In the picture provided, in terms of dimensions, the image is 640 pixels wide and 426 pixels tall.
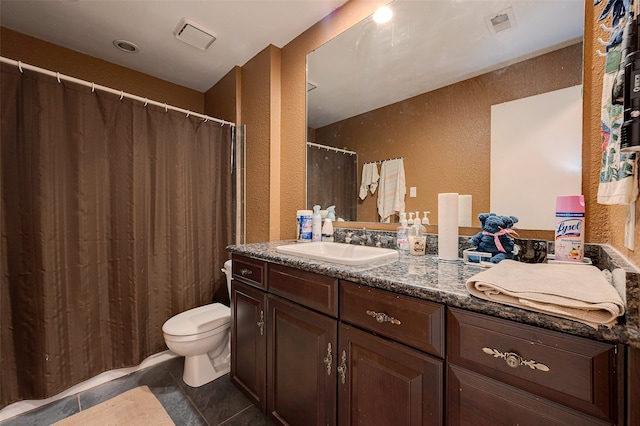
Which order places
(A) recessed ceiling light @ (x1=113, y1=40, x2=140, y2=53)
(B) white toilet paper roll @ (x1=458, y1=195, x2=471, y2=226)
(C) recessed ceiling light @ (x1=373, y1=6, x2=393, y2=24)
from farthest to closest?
(A) recessed ceiling light @ (x1=113, y1=40, x2=140, y2=53) < (C) recessed ceiling light @ (x1=373, y1=6, x2=393, y2=24) < (B) white toilet paper roll @ (x1=458, y1=195, x2=471, y2=226)

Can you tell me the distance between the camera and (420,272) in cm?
96

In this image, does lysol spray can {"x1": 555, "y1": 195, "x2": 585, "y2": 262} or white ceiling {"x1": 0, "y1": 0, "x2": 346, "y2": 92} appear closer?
lysol spray can {"x1": 555, "y1": 195, "x2": 585, "y2": 262}

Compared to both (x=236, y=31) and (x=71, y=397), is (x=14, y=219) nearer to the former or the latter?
(x=71, y=397)

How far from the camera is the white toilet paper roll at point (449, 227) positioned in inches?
45.6

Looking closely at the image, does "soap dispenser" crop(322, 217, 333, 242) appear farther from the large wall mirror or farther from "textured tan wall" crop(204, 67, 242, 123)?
"textured tan wall" crop(204, 67, 242, 123)

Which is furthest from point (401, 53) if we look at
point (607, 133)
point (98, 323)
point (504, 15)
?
point (98, 323)

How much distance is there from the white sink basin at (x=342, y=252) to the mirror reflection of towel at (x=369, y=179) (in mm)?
354

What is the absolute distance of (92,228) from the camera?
1650 mm

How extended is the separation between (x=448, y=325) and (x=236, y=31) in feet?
6.97

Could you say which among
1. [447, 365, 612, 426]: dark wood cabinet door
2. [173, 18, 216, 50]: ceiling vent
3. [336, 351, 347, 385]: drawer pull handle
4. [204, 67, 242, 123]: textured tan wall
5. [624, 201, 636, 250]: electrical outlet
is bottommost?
[336, 351, 347, 385]: drawer pull handle

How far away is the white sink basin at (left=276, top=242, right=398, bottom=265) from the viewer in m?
1.08

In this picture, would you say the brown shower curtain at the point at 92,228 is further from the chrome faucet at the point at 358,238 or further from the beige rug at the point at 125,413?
the chrome faucet at the point at 358,238

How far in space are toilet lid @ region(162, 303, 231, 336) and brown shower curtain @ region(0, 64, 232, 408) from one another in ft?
0.78

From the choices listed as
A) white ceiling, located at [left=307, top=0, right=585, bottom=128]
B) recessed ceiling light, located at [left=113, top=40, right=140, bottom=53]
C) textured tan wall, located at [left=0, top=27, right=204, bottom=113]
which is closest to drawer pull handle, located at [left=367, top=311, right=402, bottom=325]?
white ceiling, located at [left=307, top=0, right=585, bottom=128]
